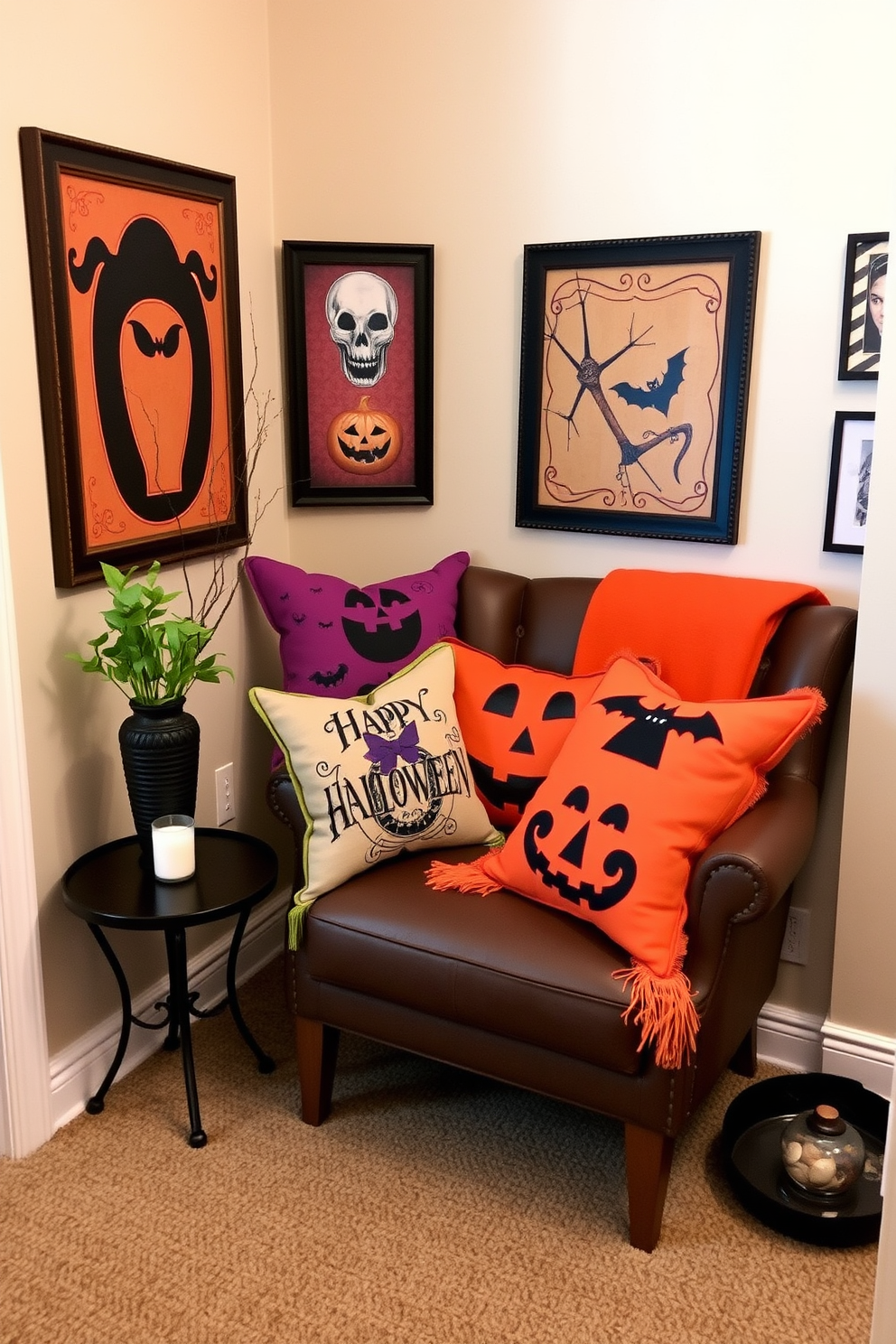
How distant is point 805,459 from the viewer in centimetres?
245

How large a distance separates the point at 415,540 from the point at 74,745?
1.03m

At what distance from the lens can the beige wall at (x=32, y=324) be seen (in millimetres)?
2047

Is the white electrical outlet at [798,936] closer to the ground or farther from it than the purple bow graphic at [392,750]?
closer to the ground

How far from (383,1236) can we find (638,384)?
1802mm

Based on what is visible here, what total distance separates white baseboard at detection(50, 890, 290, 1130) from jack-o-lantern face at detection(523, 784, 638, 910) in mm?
997

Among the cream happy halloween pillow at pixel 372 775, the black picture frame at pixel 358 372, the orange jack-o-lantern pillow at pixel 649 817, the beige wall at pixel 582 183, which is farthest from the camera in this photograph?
the black picture frame at pixel 358 372

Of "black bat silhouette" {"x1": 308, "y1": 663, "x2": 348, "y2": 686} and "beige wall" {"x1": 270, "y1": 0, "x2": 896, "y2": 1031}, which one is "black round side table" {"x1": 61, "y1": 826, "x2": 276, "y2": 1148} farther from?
"beige wall" {"x1": 270, "y1": 0, "x2": 896, "y2": 1031}

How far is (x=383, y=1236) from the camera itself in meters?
2.05

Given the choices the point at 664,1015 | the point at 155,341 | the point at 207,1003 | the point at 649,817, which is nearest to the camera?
the point at 664,1015

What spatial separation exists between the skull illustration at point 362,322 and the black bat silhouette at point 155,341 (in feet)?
1.55

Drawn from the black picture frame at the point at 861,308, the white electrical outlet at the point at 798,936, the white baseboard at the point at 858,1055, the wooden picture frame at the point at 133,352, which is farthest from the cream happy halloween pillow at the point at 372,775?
the black picture frame at the point at 861,308

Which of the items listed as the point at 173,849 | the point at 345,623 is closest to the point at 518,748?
the point at 345,623

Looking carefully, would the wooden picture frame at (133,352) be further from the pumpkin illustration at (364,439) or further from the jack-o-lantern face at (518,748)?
the jack-o-lantern face at (518,748)

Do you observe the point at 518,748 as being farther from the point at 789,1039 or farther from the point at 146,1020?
the point at 146,1020
